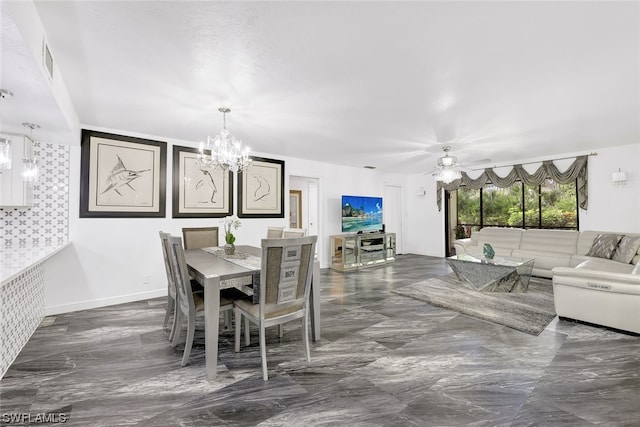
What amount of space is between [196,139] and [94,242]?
1.95 meters

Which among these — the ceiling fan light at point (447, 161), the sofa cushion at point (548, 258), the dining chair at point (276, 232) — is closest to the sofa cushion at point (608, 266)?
the sofa cushion at point (548, 258)

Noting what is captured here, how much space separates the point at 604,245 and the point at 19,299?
7.54 metres

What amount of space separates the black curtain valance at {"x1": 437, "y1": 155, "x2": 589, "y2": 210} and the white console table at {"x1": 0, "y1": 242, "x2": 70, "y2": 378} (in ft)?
24.7

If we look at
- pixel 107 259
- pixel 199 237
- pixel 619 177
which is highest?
pixel 619 177

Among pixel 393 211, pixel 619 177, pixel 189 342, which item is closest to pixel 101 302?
pixel 189 342

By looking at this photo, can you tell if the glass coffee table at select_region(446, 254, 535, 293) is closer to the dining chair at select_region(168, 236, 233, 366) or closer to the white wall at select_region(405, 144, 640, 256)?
the white wall at select_region(405, 144, 640, 256)

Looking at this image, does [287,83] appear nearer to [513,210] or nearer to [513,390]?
[513,390]

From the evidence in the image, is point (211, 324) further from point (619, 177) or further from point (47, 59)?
point (619, 177)

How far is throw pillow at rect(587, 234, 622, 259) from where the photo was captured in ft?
14.8

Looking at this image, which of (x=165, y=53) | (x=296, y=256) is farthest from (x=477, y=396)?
(x=165, y=53)

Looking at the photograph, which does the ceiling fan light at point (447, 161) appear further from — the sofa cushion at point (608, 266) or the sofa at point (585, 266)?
the sofa cushion at point (608, 266)

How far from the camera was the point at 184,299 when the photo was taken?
245 cm

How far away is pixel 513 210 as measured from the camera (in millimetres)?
6504

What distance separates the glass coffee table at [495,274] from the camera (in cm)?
423
